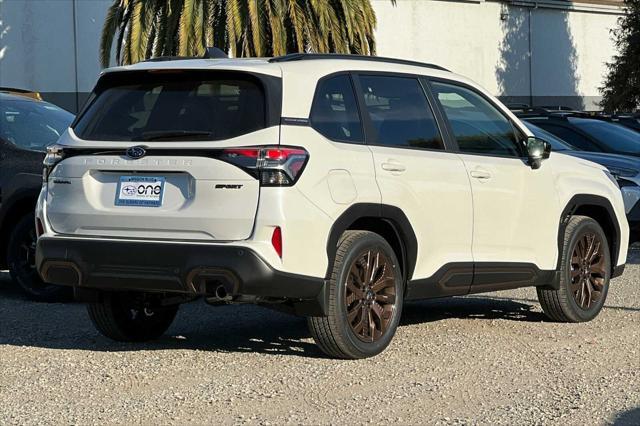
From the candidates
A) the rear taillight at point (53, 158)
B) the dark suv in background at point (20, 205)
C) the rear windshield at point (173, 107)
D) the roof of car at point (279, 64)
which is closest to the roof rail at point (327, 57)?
the roof of car at point (279, 64)

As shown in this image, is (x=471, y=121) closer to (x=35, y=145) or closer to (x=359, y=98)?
(x=359, y=98)

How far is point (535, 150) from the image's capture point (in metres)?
9.05

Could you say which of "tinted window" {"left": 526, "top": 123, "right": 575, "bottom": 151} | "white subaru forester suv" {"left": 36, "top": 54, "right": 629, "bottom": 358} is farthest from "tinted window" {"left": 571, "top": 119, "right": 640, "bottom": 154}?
"white subaru forester suv" {"left": 36, "top": 54, "right": 629, "bottom": 358}

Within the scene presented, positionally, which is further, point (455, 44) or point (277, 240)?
point (455, 44)

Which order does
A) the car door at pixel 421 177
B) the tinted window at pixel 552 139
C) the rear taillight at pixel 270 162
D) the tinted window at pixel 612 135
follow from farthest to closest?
the tinted window at pixel 612 135
the tinted window at pixel 552 139
the car door at pixel 421 177
the rear taillight at pixel 270 162

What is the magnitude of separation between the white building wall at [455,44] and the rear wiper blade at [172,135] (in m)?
23.1

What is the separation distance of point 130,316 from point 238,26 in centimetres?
1252

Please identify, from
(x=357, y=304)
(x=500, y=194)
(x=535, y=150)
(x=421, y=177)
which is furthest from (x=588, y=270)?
(x=357, y=304)

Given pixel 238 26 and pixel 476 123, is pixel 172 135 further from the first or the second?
pixel 238 26

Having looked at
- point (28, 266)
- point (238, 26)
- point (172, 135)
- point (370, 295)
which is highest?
point (238, 26)

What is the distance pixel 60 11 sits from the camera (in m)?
30.3

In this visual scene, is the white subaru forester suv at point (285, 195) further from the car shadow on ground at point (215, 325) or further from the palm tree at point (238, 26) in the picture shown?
the palm tree at point (238, 26)

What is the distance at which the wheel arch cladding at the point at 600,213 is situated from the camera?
31.3 ft

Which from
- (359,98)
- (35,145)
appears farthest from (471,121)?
(35,145)
